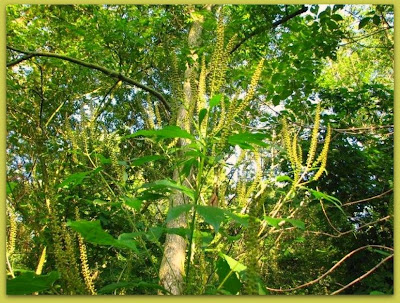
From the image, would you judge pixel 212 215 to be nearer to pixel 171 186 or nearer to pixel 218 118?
pixel 171 186

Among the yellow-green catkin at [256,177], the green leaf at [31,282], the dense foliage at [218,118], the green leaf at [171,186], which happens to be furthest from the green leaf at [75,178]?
the dense foliage at [218,118]

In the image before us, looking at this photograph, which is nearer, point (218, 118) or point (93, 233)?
point (93, 233)

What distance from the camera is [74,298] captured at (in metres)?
0.91

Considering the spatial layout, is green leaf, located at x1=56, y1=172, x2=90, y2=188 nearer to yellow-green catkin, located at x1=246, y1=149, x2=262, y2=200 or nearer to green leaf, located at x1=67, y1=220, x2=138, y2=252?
green leaf, located at x1=67, y1=220, x2=138, y2=252

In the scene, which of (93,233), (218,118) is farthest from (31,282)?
(218,118)

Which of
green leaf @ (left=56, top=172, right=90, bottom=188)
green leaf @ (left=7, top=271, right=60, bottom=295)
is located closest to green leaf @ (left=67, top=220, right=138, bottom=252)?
green leaf @ (left=7, top=271, right=60, bottom=295)

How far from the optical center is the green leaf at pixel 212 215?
2.83 ft

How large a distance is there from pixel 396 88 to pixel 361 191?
6.55 feet

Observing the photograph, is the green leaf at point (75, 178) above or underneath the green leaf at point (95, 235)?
→ above

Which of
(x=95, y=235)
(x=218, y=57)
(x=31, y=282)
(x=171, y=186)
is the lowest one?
(x=31, y=282)

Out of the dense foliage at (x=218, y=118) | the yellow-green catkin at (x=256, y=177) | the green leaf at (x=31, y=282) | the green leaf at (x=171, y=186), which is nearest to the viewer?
the green leaf at (x=31, y=282)

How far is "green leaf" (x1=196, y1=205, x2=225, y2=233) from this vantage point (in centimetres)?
86

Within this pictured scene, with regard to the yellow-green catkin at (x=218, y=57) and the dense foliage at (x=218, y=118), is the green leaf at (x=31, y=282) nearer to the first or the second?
the yellow-green catkin at (x=218, y=57)

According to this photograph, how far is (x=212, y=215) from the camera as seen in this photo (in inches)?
34.9
